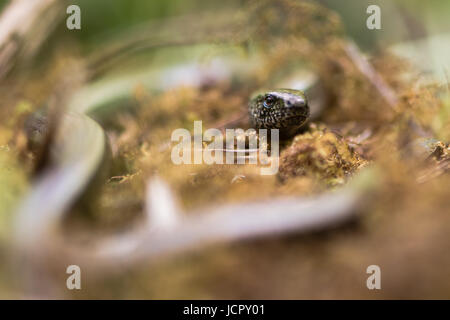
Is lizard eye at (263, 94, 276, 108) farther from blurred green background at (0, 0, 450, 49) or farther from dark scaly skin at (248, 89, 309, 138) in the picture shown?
blurred green background at (0, 0, 450, 49)

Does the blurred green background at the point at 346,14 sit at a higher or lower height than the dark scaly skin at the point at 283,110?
higher

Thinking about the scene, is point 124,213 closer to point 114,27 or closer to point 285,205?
point 285,205

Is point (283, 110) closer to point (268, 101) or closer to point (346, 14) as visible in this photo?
point (268, 101)

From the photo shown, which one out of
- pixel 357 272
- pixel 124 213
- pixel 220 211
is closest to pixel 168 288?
pixel 220 211

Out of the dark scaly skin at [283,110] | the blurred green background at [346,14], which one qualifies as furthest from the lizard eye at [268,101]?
the blurred green background at [346,14]

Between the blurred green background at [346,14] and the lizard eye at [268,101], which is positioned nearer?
the lizard eye at [268,101]

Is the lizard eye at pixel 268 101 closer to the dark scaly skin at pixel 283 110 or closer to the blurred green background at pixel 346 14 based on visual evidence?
the dark scaly skin at pixel 283 110

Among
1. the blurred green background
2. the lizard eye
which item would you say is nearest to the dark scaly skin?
the lizard eye

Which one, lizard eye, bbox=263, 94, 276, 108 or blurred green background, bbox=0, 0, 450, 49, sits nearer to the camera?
lizard eye, bbox=263, 94, 276, 108
